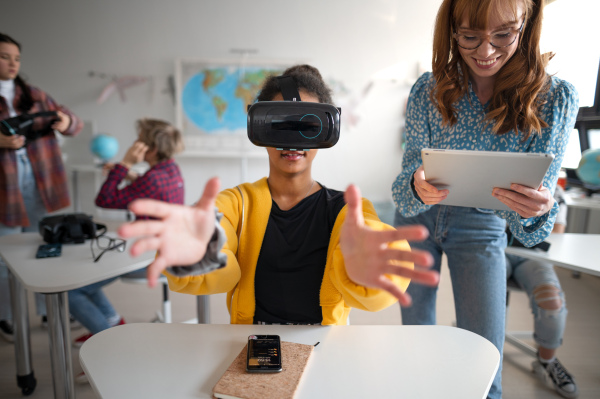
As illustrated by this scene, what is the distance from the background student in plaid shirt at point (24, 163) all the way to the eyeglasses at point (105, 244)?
0.61 metres

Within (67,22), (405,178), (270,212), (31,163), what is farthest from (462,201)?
(67,22)

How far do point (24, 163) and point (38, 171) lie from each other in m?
0.07

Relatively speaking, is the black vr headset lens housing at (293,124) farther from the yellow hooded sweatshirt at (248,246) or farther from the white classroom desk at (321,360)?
the white classroom desk at (321,360)

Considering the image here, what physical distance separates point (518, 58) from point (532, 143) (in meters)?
0.24

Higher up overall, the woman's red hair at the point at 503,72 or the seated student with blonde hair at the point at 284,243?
the woman's red hair at the point at 503,72

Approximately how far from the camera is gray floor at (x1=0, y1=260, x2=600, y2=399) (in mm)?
1871

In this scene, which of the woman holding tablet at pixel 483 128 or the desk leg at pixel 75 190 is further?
the desk leg at pixel 75 190

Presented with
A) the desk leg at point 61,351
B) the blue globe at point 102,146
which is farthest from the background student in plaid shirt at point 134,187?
the blue globe at point 102,146

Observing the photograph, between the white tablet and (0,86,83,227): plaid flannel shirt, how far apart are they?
1.89m

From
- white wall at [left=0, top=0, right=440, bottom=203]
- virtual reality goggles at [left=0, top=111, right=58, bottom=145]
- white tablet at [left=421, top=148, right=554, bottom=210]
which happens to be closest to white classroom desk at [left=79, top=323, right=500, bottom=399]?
white tablet at [left=421, top=148, right=554, bottom=210]

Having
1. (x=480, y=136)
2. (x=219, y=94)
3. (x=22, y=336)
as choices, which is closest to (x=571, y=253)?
(x=480, y=136)

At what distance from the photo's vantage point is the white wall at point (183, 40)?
4219 millimetres

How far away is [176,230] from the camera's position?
68 centimetres

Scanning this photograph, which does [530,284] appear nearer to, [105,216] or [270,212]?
[270,212]
